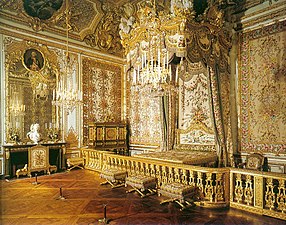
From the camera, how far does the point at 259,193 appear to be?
12.3 feet

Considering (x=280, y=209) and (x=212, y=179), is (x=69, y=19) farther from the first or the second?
(x=280, y=209)

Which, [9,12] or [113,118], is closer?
[9,12]

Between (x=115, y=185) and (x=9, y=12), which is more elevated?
(x=9, y=12)

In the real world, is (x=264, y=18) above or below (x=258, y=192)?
above

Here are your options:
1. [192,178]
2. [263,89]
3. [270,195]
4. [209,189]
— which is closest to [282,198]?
[270,195]

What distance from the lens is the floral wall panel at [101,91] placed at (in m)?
8.48

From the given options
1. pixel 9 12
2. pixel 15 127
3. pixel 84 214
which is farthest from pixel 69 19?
pixel 84 214

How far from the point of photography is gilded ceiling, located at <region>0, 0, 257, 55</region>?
6.57m

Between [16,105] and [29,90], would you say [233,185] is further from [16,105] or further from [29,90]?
[29,90]

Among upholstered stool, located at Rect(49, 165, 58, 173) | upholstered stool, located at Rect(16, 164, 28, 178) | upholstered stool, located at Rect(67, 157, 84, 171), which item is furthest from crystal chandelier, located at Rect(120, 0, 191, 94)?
upholstered stool, located at Rect(16, 164, 28, 178)

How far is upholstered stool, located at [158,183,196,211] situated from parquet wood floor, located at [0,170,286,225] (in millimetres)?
133

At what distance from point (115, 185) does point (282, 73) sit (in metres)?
4.75

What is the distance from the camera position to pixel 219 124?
19.2 ft

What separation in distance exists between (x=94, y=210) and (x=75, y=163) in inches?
150
